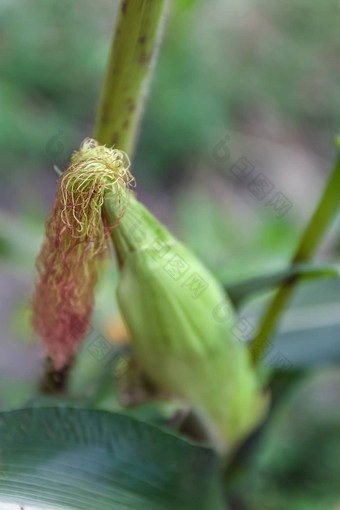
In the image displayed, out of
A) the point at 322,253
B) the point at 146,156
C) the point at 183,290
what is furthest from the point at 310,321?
the point at 146,156

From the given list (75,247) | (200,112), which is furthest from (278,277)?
(200,112)

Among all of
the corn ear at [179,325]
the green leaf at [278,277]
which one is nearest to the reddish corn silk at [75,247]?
the corn ear at [179,325]

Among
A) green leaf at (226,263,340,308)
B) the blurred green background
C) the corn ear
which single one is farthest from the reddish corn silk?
the blurred green background

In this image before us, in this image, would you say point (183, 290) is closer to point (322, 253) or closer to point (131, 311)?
point (131, 311)

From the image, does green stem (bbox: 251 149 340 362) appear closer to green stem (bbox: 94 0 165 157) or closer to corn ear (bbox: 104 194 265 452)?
corn ear (bbox: 104 194 265 452)

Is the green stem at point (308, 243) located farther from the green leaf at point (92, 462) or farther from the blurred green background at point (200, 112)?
the blurred green background at point (200, 112)

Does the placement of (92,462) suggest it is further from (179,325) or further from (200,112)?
(200,112)
